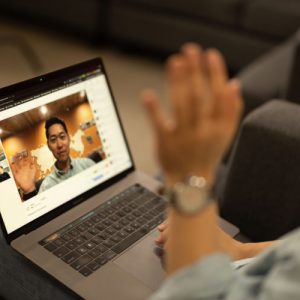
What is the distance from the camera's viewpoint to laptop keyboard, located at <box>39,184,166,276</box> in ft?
3.03

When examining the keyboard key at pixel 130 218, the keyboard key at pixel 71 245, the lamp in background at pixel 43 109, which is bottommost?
the keyboard key at pixel 130 218

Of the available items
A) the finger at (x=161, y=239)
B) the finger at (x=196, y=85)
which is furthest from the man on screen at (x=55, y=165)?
the finger at (x=196, y=85)

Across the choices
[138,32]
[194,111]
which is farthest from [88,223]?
[138,32]

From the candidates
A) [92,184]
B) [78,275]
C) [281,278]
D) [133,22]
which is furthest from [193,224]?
[133,22]

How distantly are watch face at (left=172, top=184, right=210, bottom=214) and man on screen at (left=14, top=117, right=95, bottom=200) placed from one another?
40 centimetres

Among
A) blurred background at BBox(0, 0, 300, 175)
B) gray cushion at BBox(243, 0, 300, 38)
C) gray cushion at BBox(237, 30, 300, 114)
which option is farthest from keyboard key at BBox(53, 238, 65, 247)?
gray cushion at BBox(243, 0, 300, 38)

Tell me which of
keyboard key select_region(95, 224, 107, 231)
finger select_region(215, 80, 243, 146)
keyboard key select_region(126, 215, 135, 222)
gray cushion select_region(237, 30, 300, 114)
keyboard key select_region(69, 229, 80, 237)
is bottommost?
gray cushion select_region(237, 30, 300, 114)

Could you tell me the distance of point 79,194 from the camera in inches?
41.1

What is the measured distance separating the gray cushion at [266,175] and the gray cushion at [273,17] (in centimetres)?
158

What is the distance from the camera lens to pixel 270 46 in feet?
8.98

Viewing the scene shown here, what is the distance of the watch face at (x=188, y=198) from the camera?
62 centimetres

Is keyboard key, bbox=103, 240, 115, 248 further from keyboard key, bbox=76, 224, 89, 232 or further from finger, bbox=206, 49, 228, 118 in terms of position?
finger, bbox=206, 49, 228, 118

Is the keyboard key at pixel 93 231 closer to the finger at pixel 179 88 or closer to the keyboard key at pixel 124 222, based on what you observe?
the keyboard key at pixel 124 222

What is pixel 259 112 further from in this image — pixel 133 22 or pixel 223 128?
pixel 133 22
